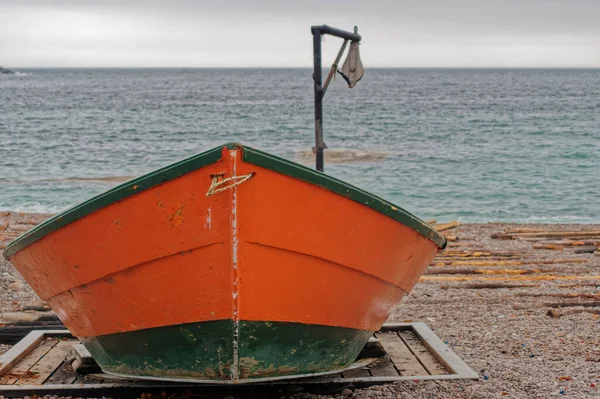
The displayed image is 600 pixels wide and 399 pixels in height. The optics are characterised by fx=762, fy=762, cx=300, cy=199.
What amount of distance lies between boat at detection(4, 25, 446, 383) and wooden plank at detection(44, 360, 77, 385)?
0.56 meters

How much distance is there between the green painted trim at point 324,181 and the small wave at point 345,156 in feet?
89.3

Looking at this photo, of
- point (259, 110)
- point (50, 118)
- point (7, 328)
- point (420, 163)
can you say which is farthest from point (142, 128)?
point (7, 328)

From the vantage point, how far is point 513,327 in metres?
8.38

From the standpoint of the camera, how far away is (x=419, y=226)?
5809mm

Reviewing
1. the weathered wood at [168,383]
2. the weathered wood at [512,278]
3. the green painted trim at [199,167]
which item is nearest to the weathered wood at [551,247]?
the weathered wood at [512,278]

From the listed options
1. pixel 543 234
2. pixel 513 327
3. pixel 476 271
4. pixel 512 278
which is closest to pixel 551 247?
pixel 543 234

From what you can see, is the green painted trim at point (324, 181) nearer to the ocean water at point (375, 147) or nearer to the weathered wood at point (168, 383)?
the weathered wood at point (168, 383)

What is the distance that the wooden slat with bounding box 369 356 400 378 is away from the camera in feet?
21.0

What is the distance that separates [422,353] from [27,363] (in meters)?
3.55

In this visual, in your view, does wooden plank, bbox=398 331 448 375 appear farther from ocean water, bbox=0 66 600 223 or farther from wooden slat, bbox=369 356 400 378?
ocean water, bbox=0 66 600 223

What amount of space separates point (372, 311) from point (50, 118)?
57.2 metres

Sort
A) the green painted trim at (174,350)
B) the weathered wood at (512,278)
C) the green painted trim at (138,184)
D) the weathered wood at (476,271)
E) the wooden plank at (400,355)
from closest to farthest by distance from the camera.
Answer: the green painted trim at (138,184), the green painted trim at (174,350), the wooden plank at (400,355), the weathered wood at (512,278), the weathered wood at (476,271)

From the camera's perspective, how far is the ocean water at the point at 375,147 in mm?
24000

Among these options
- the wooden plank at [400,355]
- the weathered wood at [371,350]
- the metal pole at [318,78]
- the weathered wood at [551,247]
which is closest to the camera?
the wooden plank at [400,355]
